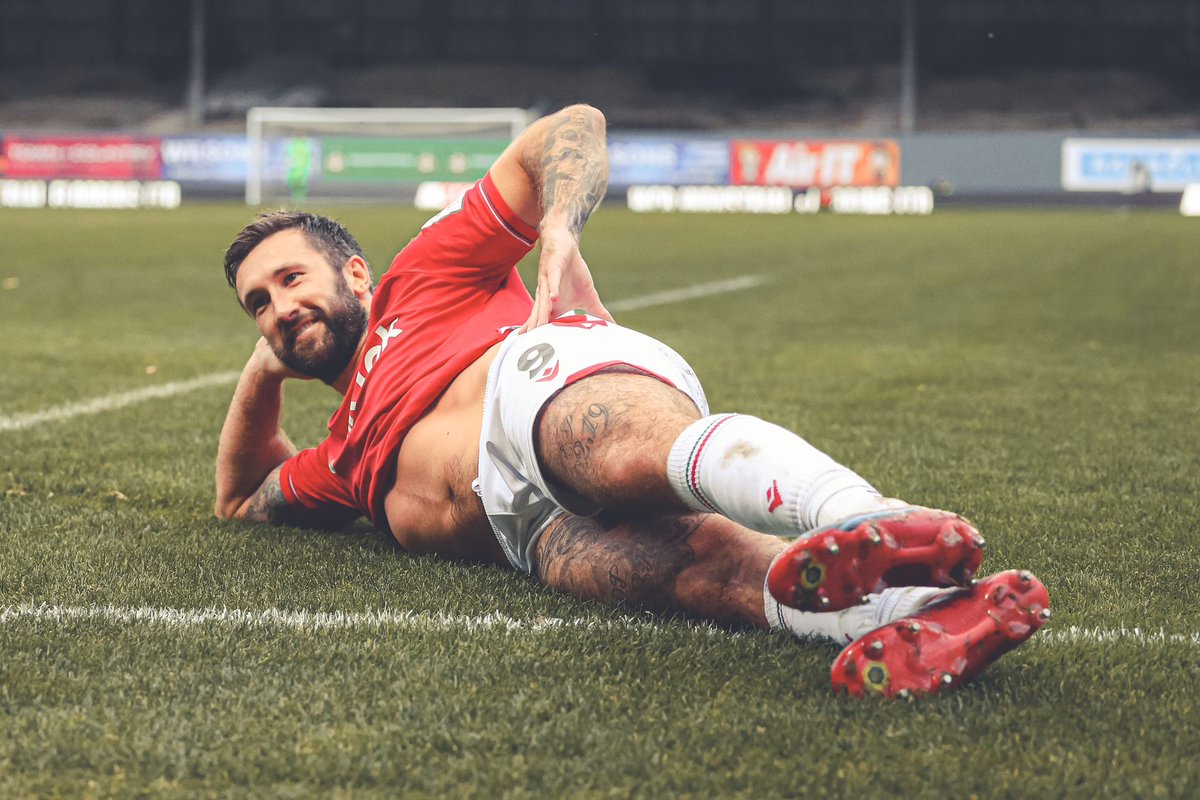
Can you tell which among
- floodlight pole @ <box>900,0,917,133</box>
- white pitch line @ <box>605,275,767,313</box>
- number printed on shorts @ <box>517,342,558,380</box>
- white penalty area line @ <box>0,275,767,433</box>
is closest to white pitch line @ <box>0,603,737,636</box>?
number printed on shorts @ <box>517,342,558,380</box>

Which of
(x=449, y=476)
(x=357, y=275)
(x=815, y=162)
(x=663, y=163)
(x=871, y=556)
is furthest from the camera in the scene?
(x=663, y=163)

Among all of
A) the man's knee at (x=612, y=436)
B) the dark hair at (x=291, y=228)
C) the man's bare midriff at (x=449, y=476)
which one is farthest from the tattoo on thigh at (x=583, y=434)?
the dark hair at (x=291, y=228)

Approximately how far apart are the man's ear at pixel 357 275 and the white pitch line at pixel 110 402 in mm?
2118

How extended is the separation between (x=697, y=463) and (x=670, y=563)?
392mm

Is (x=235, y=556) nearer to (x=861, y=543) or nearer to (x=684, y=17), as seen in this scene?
(x=861, y=543)

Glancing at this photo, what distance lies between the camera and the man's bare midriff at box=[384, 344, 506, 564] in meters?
2.90

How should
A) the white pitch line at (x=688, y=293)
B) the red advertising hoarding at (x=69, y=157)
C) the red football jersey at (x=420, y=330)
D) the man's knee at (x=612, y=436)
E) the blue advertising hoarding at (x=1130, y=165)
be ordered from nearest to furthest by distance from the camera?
the man's knee at (x=612, y=436)
the red football jersey at (x=420, y=330)
the white pitch line at (x=688, y=293)
the blue advertising hoarding at (x=1130, y=165)
the red advertising hoarding at (x=69, y=157)

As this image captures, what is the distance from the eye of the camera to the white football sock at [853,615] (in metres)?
2.26

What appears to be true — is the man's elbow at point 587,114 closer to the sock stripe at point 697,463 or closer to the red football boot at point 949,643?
the sock stripe at point 697,463

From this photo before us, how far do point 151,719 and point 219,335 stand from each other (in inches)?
256

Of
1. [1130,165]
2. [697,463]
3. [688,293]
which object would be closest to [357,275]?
[697,463]

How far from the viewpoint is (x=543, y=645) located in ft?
7.99

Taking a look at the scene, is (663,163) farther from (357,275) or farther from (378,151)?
(357,275)

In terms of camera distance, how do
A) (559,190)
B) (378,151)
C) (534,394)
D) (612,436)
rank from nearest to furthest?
(612,436) < (534,394) < (559,190) < (378,151)
